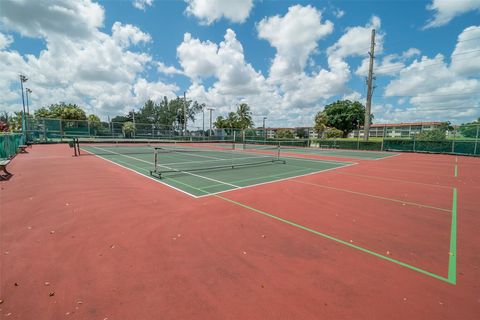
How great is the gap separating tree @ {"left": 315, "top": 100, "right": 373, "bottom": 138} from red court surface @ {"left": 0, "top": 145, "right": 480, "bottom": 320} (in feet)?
192

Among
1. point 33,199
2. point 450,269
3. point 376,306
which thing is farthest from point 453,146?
point 33,199

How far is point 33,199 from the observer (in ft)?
21.9

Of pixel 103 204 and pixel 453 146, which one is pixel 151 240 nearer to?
pixel 103 204

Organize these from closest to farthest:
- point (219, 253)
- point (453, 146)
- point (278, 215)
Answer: point (219, 253) < point (278, 215) < point (453, 146)

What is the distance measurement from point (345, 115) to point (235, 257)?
64.8m

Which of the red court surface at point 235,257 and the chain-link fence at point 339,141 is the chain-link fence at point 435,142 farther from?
the red court surface at point 235,257

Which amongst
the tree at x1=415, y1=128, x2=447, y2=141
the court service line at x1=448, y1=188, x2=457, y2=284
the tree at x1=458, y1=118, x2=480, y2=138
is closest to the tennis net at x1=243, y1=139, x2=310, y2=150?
the tree at x1=415, y1=128, x2=447, y2=141

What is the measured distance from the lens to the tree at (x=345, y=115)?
5969 cm

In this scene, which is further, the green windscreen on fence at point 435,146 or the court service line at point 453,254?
the green windscreen on fence at point 435,146

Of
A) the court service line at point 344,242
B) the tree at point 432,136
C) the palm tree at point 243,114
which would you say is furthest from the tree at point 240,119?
the court service line at point 344,242

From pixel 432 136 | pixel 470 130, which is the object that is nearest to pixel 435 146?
pixel 432 136

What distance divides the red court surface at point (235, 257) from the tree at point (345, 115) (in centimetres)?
5852

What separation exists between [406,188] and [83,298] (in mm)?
10985

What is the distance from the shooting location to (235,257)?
12.5 ft
